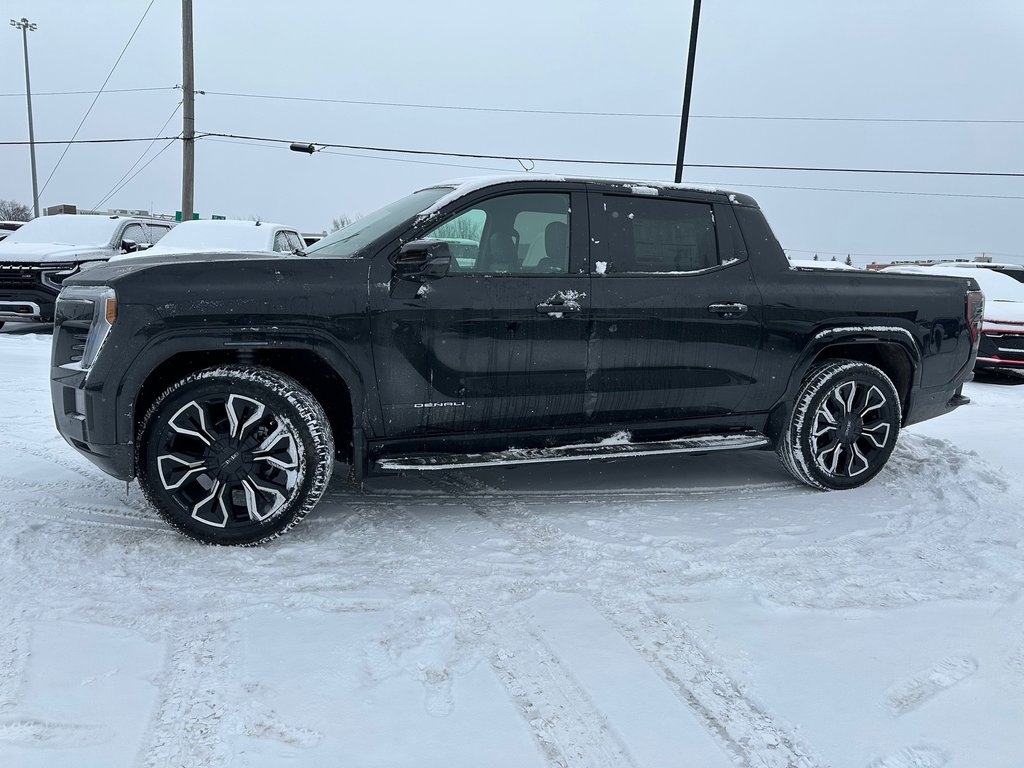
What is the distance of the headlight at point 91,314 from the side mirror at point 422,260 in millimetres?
1268

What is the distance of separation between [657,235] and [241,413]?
2.44 m

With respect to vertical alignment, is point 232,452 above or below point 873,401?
below

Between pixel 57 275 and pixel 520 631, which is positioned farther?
pixel 57 275

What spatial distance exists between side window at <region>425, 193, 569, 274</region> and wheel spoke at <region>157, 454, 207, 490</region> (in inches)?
60.9

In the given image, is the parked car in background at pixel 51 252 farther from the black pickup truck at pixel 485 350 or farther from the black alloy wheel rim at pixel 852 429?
the black alloy wheel rim at pixel 852 429

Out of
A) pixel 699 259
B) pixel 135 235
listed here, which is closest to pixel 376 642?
pixel 699 259

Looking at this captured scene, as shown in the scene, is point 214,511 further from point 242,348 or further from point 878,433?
point 878,433

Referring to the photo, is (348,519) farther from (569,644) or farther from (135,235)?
(135,235)

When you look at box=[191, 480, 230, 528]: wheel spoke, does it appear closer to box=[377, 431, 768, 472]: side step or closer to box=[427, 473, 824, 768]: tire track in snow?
box=[377, 431, 768, 472]: side step

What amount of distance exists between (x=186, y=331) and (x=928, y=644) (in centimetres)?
329

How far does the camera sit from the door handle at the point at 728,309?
433cm

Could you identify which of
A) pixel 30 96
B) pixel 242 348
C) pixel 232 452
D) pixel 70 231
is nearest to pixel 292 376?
pixel 242 348

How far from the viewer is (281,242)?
10453 mm

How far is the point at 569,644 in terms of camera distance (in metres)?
2.77
